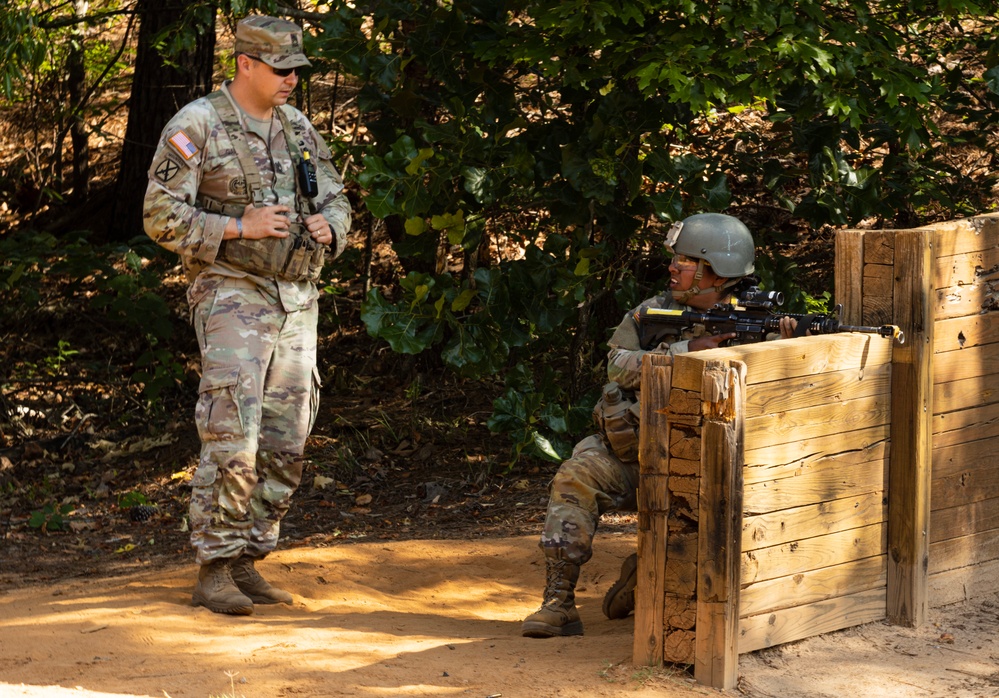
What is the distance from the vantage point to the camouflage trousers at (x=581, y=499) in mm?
4629

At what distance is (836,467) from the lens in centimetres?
420

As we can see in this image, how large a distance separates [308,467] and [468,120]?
2.93 meters

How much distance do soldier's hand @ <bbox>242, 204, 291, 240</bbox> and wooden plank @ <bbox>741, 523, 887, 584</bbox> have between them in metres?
2.19

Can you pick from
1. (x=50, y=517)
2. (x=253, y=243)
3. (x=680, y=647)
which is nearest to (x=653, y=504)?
(x=680, y=647)

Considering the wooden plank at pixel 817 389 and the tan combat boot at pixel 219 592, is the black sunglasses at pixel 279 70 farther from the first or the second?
the wooden plank at pixel 817 389

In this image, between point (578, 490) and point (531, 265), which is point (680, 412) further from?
point (531, 265)

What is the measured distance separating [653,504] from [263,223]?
192 centimetres

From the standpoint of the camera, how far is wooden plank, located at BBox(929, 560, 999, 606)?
4.58m

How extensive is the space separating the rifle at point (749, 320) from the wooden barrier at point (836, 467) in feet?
0.26

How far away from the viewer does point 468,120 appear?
19.6ft

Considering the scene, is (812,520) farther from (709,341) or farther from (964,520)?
(964,520)

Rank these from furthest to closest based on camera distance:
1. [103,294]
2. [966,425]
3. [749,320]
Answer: [103,294] < [966,425] < [749,320]

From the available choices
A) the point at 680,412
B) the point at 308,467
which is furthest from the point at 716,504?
the point at 308,467

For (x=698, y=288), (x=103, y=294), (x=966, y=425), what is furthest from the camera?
(x=103, y=294)
